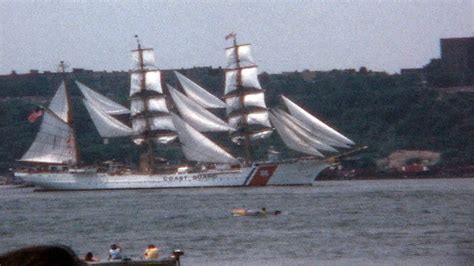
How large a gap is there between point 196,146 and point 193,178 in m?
5.41

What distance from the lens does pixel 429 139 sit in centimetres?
15812

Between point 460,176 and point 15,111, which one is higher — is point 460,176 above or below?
below

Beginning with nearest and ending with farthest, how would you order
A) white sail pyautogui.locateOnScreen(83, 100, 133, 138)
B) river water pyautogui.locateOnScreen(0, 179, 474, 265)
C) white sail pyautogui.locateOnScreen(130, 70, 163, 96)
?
river water pyautogui.locateOnScreen(0, 179, 474, 265)
white sail pyautogui.locateOnScreen(83, 100, 133, 138)
white sail pyautogui.locateOnScreen(130, 70, 163, 96)

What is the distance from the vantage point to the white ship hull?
10125 cm

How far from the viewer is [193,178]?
339 feet

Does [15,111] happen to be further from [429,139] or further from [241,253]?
[241,253]

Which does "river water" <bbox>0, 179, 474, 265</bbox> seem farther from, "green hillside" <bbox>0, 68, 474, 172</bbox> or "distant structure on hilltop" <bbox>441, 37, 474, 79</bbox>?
"distant structure on hilltop" <bbox>441, 37, 474, 79</bbox>

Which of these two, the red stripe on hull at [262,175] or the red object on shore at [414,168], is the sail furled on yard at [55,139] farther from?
the red object on shore at [414,168]

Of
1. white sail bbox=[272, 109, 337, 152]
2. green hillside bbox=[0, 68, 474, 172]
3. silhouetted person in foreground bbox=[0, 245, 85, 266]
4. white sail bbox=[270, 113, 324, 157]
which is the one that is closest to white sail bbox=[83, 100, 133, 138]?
white sail bbox=[270, 113, 324, 157]

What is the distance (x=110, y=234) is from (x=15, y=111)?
143464 millimetres

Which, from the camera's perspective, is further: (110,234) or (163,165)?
(163,165)

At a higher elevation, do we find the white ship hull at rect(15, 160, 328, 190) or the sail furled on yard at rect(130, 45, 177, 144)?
the sail furled on yard at rect(130, 45, 177, 144)

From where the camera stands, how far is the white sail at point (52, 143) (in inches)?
3866

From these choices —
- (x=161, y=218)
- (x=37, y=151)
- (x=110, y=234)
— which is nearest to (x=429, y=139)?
(x=37, y=151)
